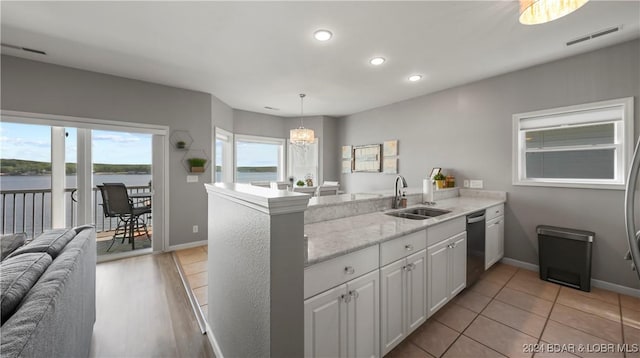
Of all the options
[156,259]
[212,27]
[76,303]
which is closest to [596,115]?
[212,27]

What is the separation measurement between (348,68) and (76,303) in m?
3.29

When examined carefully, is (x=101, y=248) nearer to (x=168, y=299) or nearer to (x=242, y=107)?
(x=168, y=299)

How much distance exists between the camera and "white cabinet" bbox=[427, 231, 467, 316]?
1967 mm

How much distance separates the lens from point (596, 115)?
8.96ft

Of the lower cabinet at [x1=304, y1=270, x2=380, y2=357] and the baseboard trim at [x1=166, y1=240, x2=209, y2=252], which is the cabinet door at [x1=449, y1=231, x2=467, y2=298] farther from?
the baseboard trim at [x1=166, y1=240, x2=209, y2=252]

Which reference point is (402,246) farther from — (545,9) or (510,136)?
(510,136)

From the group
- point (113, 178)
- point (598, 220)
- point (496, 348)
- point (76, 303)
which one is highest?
point (113, 178)

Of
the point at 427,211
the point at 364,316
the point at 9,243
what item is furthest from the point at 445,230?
the point at 9,243

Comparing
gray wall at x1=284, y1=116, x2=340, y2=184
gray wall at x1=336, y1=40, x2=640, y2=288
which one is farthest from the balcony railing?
gray wall at x1=336, y1=40, x2=640, y2=288

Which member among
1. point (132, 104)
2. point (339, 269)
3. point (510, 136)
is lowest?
point (339, 269)

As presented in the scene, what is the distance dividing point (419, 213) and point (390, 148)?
7.80 ft

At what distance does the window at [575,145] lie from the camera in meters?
2.60

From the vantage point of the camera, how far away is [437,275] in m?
2.03

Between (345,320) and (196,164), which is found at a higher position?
(196,164)
